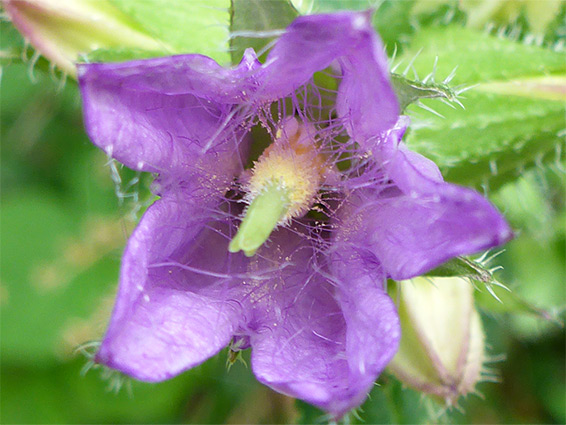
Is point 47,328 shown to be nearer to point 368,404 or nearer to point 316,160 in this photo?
point 368,404

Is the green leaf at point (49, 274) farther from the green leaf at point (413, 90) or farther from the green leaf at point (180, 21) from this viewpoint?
the green leaf at point (413, 90)

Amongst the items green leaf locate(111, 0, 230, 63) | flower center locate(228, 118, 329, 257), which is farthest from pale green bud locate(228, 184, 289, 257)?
green leaf locate(111, 0, 230, 63)

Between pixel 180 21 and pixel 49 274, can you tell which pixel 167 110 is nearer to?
pixel 180 21

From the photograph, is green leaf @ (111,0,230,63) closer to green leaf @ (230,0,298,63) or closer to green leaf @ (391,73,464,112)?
green leaf @ (230,0,298,63)

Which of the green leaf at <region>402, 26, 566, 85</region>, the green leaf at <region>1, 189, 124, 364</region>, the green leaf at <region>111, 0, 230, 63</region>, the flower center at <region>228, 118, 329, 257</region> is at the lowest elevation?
the green leaf at <region>1, 189, 124, 364</region>

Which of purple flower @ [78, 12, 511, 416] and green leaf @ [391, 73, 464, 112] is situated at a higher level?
green leaf @ [391, 73, 464, 112]

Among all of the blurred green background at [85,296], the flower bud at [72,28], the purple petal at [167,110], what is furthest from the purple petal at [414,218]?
the blurred green background at [85,296]

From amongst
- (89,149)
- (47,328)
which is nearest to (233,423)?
(47,328)
